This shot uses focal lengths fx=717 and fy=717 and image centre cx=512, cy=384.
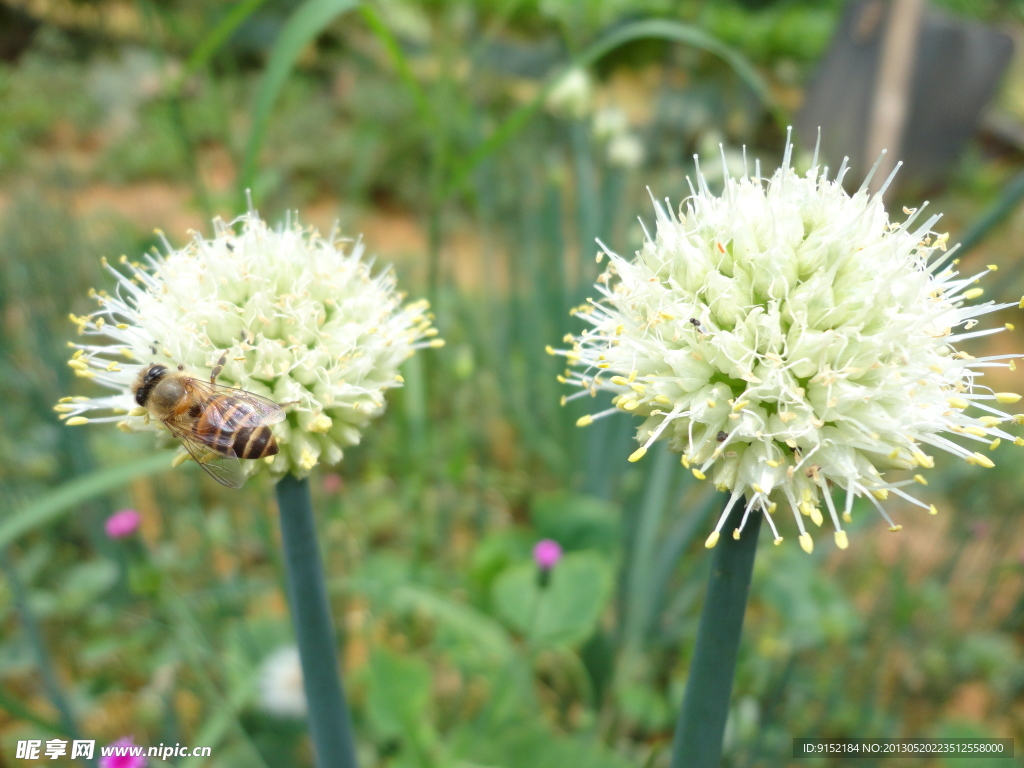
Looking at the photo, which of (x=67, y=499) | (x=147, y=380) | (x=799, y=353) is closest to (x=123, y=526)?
(x=67, y=499)

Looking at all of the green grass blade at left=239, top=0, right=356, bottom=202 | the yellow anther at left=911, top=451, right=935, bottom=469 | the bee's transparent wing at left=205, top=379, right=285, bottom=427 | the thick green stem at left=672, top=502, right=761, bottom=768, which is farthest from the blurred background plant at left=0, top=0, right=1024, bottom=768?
the yellow anther at left=911, top=451, right=935, bottom=469

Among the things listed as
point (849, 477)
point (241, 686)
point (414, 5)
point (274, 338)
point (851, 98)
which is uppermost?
point (414, 5)

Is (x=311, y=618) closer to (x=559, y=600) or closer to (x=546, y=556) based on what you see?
(x=546, y=556)

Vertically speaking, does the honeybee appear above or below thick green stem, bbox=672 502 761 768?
above

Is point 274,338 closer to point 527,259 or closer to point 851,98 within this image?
point 527,259

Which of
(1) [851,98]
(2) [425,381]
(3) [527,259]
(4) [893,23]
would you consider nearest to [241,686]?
(2) [425,381]

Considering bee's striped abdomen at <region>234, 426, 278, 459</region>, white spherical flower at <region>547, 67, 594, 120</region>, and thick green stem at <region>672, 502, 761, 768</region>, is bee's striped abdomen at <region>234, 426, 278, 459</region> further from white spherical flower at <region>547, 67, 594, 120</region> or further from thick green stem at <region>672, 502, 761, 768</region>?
white spherical flower at <region>547, 67, 594, 120</region>
